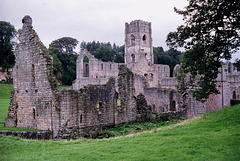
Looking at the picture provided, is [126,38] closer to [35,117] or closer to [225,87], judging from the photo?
[225,87]

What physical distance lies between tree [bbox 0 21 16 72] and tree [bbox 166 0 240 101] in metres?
62.5

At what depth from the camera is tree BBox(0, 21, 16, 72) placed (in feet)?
218

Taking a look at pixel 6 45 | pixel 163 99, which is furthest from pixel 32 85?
pixel 6 45

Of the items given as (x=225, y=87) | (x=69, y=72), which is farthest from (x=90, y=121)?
(x=69, y=72)

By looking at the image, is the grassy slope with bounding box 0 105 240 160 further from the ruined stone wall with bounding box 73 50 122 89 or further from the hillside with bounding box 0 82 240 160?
the ruined stone wall with bounding box 73 50 122 89

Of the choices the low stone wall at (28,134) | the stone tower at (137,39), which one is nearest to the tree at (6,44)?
the stone tower at (137,39)

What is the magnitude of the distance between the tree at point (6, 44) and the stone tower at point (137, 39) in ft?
105

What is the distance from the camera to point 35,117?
16.1 m

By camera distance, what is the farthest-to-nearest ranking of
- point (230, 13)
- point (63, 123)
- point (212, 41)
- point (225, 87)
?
point (225, 87)
point (63, 123)
point (212, 41)
point (230, 13)

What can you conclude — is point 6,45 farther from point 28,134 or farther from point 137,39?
point 28,134

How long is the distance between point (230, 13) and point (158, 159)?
6684 millimetres

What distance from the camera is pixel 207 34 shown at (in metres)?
11.4

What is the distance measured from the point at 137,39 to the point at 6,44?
35613 millimetres

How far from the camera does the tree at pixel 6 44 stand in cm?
6635
